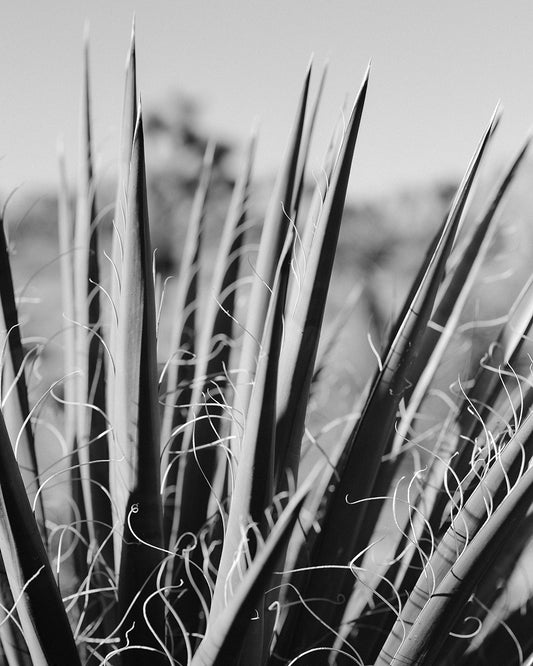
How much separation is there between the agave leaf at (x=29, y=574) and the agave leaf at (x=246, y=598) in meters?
0.14

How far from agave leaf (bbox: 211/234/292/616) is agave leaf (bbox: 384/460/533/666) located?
0.48 ft

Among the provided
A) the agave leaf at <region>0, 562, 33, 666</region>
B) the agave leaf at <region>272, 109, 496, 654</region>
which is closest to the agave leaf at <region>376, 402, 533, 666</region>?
the agave leaf at <region>272, 109, 496, 654</region>

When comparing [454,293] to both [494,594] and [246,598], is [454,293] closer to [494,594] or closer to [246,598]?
[494,594]

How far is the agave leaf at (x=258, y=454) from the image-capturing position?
1.54 ft

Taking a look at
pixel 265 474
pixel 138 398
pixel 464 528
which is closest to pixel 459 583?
pixel 464 528

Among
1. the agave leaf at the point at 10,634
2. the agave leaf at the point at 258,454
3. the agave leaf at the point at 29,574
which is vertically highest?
the agave leaf at the point at 258,454

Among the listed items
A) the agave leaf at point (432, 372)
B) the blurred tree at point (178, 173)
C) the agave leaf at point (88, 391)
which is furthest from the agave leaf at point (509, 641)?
the blurred tree at point (178, 173)

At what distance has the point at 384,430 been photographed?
70 centimetres

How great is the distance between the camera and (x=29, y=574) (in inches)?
20.3

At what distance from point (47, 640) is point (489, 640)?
1.73 ft

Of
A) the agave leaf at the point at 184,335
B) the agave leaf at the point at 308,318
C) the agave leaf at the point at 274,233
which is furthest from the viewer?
the agave leaf at the point at 184,335

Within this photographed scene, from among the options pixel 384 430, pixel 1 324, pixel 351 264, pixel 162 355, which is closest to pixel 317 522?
pixel 384 430

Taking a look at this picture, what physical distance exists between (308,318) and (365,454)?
0.20 m

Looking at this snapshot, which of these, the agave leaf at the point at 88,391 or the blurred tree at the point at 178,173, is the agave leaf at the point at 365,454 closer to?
the agave leaf at the point at 88,391
